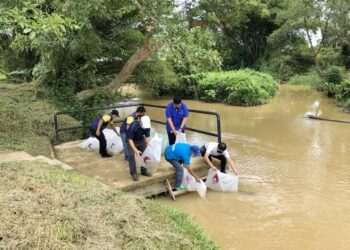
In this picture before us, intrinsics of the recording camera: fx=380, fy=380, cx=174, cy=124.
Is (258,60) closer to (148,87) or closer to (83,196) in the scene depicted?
(148,87)

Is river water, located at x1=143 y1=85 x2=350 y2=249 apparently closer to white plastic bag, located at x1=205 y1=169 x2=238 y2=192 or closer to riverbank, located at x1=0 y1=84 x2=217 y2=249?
white plastic bag, located at x1=205 y1=169 x2=238 y2=192

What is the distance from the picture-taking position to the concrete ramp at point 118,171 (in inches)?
237

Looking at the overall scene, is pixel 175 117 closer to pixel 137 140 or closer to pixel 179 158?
pixel 137 140

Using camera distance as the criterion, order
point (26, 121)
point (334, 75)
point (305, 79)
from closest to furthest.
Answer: point (26, 121) < point (334, 75) < point (305, 79)

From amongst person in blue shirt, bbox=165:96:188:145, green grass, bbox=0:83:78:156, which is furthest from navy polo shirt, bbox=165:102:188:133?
green grass, bbox=0:83:78:156

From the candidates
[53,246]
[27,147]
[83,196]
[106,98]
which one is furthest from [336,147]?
[53,246]

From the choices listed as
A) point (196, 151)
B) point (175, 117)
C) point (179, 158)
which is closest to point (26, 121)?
point (175, 117)

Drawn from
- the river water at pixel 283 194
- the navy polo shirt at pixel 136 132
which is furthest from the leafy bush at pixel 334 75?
the navy polo shirt at pixel 136 132

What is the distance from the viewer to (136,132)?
20.7 ft

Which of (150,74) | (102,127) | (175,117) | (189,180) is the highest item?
(150,74)

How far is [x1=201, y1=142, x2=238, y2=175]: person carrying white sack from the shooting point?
6438mm

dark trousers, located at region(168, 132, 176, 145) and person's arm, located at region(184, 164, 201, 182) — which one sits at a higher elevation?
dark trousers, located at region(168, 132, 176, 145)

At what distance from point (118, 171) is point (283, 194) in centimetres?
291

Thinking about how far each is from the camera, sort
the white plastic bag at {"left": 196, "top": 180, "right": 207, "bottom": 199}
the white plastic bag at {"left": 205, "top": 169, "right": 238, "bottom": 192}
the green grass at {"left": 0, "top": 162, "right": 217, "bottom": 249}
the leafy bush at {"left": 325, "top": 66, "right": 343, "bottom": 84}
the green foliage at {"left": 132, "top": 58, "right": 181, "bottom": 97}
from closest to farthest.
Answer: the green grass at {"left": 0, "top": 162, "right": 217, "bottom": 249}
the white plastic bag at {"left": 196, "top": 180, "right": 207, "bottom": 199}
the white plastic bag at {"left": 205, "top": 169, "right": 238, "bottom": 192}
the green foliage at {"left": 132, "top": 58, "right": 181, "bottom": 97}
the leafy bush at {"left": 325, "top": 66, "right": 343, "bottom": 84}
